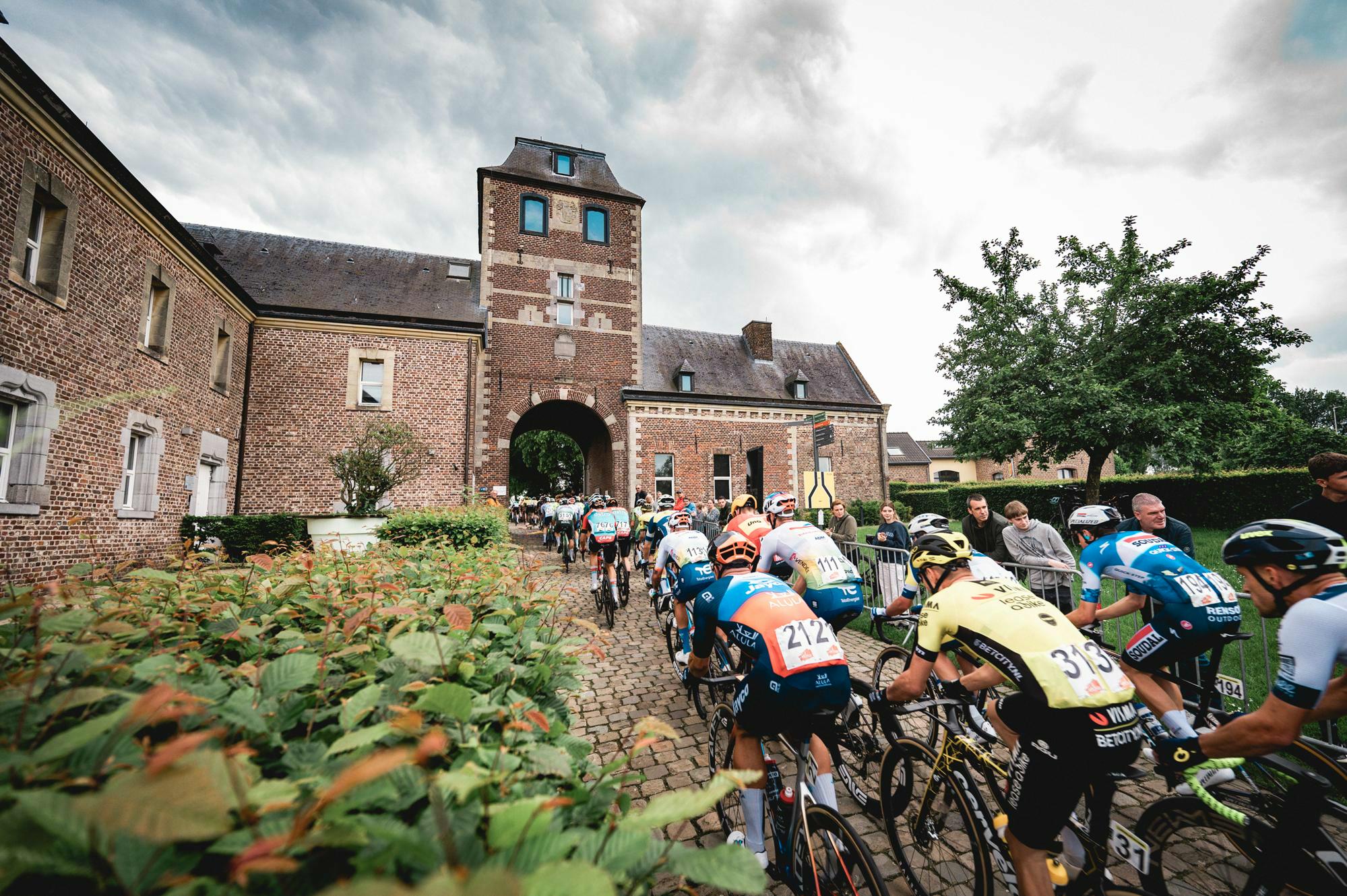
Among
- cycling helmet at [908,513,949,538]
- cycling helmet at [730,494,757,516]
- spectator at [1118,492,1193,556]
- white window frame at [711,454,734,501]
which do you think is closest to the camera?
cycling helmet at [908,513,949,538]

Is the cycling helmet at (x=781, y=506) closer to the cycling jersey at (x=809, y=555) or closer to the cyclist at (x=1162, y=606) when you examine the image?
the cycling jersey at (x=809, y=555)

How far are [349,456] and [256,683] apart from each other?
12338 millimetres

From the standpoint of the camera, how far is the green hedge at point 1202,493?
592 inches

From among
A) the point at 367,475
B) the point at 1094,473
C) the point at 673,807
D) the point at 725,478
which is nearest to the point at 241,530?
the point at 367,475

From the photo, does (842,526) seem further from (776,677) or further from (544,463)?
(544,463)

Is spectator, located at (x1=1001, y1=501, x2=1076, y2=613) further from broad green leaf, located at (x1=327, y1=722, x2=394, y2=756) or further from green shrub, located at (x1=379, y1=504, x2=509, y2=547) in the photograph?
green shrub, located at (x1=379, y1=504, x2=509, y2=547)

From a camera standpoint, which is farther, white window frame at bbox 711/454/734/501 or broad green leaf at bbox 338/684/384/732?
white window frame at bbox 711/454/734/501

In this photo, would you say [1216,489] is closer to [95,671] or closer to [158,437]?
[95,671]

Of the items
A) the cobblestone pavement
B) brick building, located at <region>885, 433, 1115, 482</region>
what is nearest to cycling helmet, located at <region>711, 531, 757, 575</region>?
the cobblestone pavement

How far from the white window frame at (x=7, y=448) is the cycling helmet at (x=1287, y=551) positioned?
13.8m

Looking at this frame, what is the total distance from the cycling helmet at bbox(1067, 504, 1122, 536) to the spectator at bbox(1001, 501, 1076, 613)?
1.34 meters

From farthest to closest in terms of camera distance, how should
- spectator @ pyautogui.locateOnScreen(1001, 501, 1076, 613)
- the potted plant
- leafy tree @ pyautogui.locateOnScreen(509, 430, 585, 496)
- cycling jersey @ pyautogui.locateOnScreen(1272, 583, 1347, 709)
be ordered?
leafy tree @ pyautogui.locateOnScreen(509, 430, 585, 496)
the potted plant
spectator @ pyautogui.locateOnScreen(1001, 501, 1076, 613)
cycling jersey @ pyautogui.locateOnScreen(1272, 583, 1347, 709)

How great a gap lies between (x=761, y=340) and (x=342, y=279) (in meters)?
18.2

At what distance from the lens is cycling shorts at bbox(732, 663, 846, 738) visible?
2920 mm
